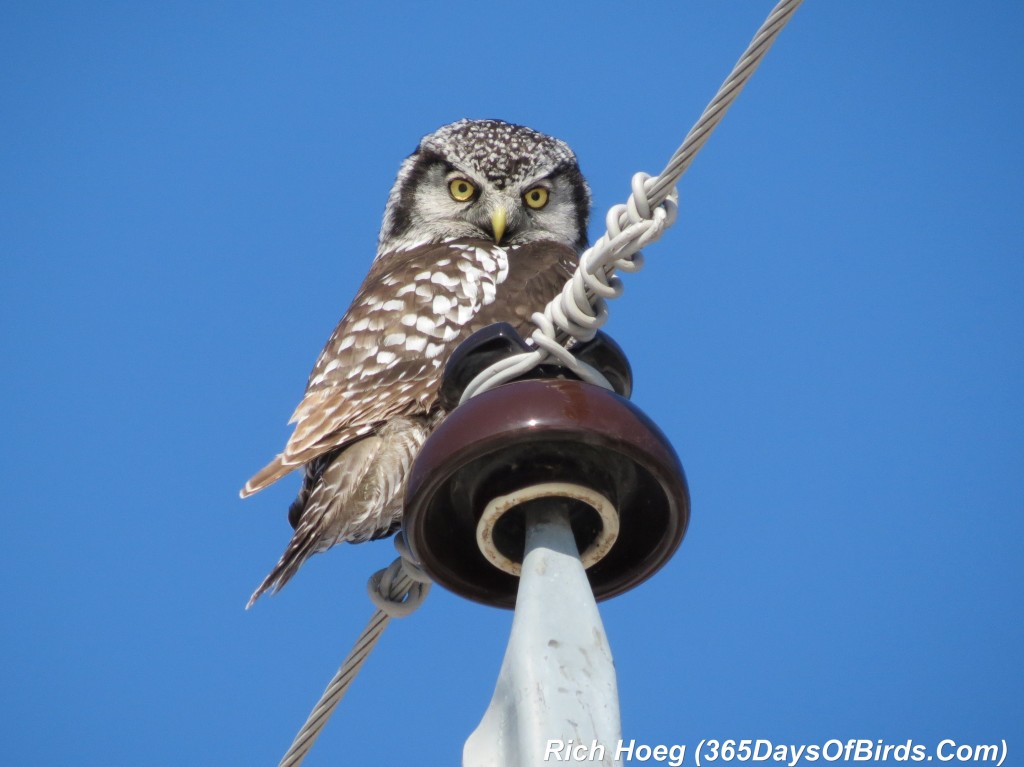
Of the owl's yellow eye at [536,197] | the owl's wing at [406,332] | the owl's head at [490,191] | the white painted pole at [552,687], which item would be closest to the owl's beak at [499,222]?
the owl's head at [490,191]

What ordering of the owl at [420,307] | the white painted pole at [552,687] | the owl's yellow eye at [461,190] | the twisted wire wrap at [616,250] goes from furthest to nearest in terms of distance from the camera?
the owl's yellow eye at [461,190] < the owl at [420,307] < the twisted wire wrap at [616,250] < the white painted pole at [552,687]

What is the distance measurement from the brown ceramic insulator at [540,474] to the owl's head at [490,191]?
2.66m

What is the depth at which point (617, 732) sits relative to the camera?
66.4 inches

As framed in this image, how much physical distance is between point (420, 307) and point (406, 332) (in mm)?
121

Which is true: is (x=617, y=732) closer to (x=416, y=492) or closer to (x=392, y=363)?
(x=416, y=492)

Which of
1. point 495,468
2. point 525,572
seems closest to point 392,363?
point 495,468

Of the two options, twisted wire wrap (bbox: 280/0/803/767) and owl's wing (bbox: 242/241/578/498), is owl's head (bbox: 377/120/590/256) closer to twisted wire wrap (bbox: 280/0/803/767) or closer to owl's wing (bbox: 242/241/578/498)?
owl's wing (bbox: 242/241/578/498)

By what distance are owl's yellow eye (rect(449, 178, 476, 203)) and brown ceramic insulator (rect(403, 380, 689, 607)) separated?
117 inches

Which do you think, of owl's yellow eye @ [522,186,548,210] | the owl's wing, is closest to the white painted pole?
the owl's wing

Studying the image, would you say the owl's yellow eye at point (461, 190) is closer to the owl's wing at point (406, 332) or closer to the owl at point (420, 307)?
the owl at point (420, 307)

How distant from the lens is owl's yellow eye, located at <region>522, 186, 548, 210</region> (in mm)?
5219

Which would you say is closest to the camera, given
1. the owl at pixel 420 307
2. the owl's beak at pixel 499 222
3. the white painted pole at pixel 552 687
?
the white painted pole at pixel 552 687

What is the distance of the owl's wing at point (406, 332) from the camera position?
370 centimetres

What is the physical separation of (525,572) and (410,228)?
359 centimetres
